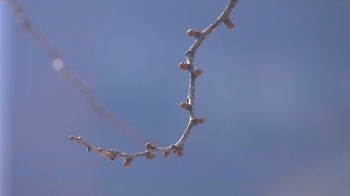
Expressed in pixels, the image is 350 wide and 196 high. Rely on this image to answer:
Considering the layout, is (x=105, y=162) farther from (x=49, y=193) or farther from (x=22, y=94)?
(x=22, y=94)

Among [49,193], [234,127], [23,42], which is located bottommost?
[49,193]

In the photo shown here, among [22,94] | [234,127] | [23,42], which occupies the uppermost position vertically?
[23,42]

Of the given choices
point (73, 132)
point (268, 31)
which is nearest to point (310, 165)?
point (268, 31)

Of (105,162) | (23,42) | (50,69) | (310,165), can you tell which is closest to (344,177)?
(310,165)

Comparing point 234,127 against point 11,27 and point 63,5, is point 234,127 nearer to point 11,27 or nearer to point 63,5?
point 63,5

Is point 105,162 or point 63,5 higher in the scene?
point 63,5

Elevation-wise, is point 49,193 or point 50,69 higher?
point 50,69

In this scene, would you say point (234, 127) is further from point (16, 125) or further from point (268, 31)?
point (16, 125)
